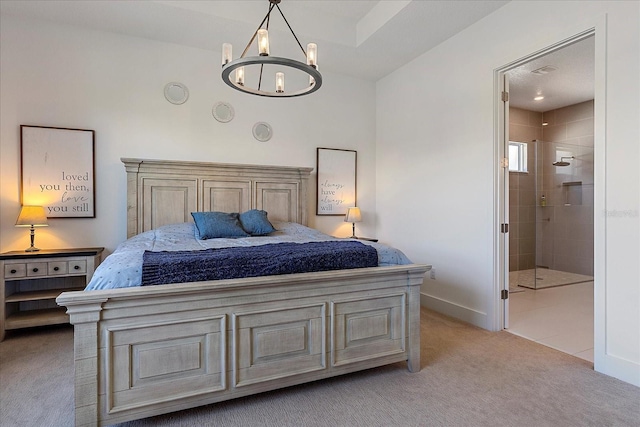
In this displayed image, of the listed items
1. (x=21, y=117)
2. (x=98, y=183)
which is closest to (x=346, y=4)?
(x=98, y=183)

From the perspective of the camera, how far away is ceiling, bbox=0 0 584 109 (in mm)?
3162

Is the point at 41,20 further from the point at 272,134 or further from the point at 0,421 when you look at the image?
the point at 0,421

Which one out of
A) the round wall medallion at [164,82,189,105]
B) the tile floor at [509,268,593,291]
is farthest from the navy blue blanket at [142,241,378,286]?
the tile floor at [509,268,593,291]

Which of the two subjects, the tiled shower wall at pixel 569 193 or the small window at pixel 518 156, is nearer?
the tiled shower wall at pixel 569 193

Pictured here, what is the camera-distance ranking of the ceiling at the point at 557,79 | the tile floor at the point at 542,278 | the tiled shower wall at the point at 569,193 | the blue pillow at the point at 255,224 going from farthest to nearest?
Result: the tiled shower wall at the point at 569,193, the tile floor at the point at 542,278, the ceiling at the point at 557,79, the blue pillow at the point at 255,224

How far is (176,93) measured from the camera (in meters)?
3.90

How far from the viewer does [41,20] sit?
3.41 m

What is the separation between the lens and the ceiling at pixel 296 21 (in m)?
3.16

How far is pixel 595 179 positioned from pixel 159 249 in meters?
3.18

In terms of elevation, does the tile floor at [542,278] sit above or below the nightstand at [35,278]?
below

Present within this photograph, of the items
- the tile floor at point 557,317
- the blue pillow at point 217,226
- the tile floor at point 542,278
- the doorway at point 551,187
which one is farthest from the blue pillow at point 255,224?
the tile floor at point 542,278

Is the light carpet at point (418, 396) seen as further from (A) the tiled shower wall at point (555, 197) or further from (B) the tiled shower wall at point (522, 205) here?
(A) the tiled shower wall at point (555, 197)

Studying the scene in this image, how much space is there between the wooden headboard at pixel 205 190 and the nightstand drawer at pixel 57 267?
0.65m

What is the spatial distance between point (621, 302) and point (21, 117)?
534 cm
